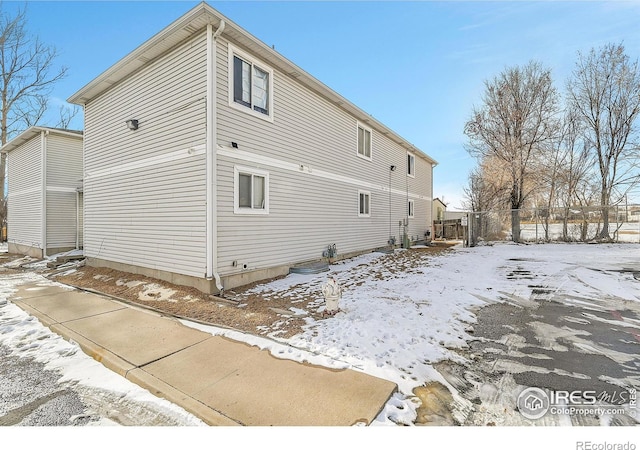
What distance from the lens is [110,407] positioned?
2461 millimetres

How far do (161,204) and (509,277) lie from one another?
897 centimetres

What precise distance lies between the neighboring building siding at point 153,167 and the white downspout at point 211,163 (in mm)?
191

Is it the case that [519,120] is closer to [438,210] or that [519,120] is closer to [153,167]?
[438,210]

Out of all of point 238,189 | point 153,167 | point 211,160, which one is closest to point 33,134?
point 153,167

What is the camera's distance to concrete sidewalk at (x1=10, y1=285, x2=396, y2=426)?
2303 millimetres

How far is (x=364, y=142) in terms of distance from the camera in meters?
12.0

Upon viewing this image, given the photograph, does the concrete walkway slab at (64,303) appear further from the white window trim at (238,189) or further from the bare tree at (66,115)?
the bare tree at (66,115)

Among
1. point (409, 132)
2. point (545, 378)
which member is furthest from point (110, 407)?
point (409, 132)

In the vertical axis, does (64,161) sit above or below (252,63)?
below

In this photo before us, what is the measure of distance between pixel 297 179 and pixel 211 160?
289cm

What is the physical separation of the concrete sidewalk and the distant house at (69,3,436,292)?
6.49 feet

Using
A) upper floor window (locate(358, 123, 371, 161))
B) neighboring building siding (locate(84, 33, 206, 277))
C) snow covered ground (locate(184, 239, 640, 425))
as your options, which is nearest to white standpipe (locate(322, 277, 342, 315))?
snow covered ground (locate(184, 239, 640, 425))

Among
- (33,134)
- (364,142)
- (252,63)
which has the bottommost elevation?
(364,142)

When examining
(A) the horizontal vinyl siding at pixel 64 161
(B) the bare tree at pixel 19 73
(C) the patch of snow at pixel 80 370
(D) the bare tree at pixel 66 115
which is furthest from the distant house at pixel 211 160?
(D) the bare tree at pixel 66 115
